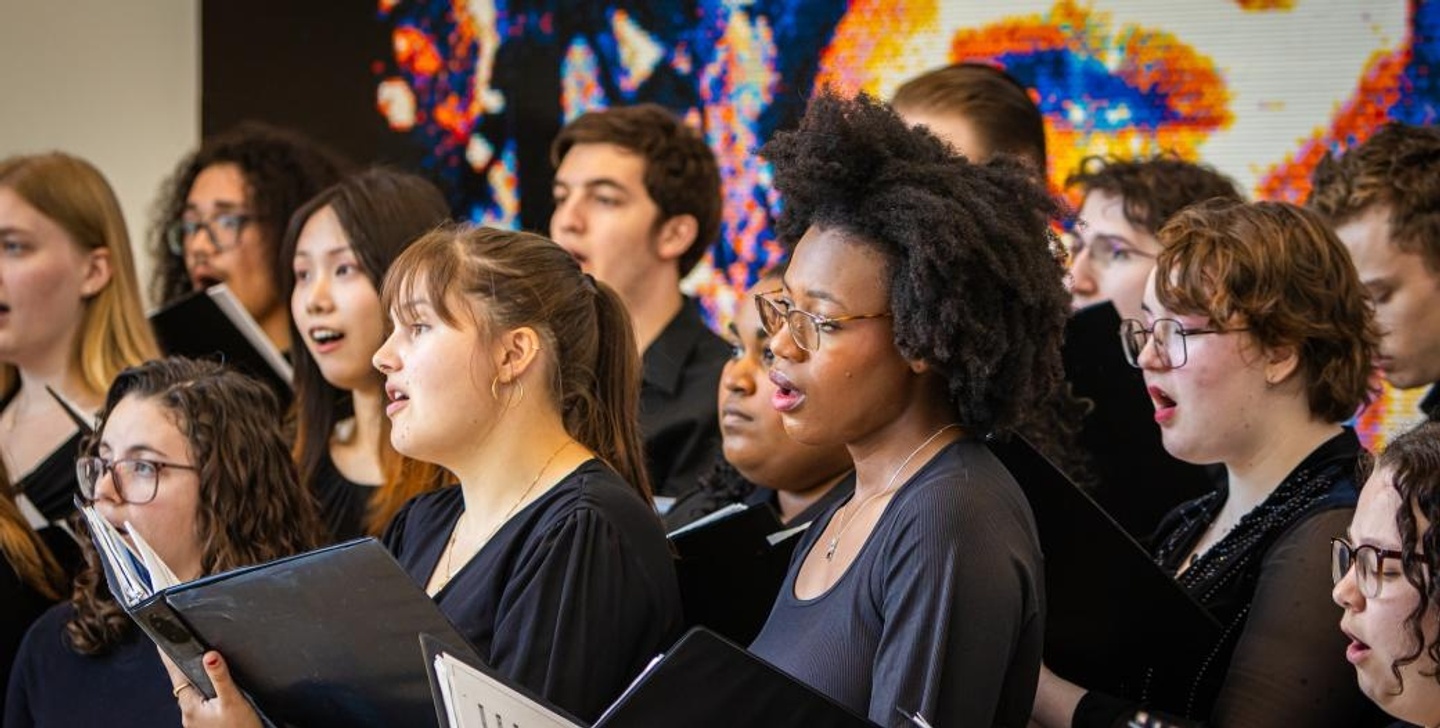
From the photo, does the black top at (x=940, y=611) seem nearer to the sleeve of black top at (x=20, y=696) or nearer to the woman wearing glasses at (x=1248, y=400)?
the woman wearing glasses at (x=1248, y=400)

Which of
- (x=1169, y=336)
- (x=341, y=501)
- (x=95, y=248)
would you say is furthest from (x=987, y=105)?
(x=95, y=248)

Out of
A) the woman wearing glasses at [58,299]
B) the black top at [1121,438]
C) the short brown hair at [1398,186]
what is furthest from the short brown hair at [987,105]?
the woman wearing glasses at [58,299]

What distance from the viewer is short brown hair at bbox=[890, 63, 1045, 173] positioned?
2996 millimetres

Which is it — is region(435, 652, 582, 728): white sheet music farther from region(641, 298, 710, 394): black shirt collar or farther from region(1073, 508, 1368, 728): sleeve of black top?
region(641, 298, 710, 394): black shirt collar

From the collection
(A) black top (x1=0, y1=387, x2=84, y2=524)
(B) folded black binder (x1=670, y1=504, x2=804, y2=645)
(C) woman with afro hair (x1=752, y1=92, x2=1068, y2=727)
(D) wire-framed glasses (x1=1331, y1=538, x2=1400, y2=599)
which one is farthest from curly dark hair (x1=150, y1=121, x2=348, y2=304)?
(D) wire-framed glasses (x1=1331, y1=538, x2=1400, y2=599)

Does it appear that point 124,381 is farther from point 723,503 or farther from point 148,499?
point 723,503

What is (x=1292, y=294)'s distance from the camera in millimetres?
2119

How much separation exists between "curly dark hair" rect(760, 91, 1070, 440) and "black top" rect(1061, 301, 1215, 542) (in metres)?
0.76

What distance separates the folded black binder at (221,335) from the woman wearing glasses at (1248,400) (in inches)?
65.0

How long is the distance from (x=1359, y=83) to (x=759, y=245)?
4.43ft

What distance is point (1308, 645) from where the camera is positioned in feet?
6.33

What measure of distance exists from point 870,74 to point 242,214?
4.70 ft

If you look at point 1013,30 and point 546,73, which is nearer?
point 1013,30

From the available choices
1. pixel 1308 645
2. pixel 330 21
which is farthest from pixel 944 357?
pixel 330 21
